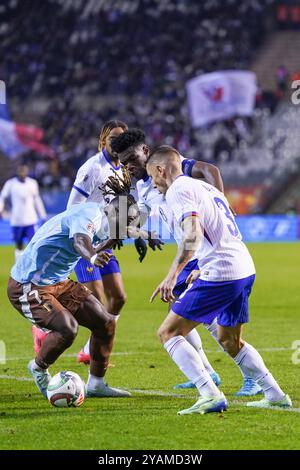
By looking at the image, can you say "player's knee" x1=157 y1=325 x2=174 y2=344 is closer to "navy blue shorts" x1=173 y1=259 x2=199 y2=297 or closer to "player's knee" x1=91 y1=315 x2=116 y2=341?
"player's knee" x1=91 y1=315 x2=116 y2=341

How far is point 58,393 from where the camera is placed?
791 cm

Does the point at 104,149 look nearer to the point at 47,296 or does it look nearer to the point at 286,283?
the point at 47,296

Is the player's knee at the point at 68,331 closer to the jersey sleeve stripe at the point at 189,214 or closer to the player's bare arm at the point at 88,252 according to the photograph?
the player's bare arm at the point at 88,252

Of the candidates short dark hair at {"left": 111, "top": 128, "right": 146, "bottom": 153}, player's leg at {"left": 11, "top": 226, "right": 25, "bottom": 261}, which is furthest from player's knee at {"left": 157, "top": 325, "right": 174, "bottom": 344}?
player's leg at {"left": 11, "top": 226, "right": 25, "bottom": 261}

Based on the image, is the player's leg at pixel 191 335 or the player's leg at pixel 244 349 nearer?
the player's leg at pixel 244 349

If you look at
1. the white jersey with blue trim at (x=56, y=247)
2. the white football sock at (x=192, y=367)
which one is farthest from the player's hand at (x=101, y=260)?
the white football sock at (x=192, y=367)

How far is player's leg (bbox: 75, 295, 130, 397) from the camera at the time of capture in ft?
27.1

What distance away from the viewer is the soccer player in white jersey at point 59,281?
7883 millimetres

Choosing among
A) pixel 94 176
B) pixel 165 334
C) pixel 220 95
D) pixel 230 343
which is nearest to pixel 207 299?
pixel 165 334

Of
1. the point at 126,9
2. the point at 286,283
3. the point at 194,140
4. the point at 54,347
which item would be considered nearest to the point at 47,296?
the point at 54,347

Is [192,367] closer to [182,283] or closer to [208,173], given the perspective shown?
[182,283]

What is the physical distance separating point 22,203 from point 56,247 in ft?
51.8

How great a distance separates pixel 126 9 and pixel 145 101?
6.34 metres

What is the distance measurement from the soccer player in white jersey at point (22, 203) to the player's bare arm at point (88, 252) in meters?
15.8
